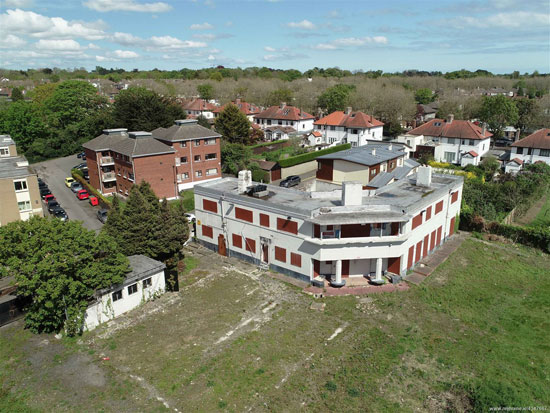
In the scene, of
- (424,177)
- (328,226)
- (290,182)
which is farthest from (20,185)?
(424,177)

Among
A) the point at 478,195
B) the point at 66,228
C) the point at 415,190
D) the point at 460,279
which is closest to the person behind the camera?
the point at 66,228

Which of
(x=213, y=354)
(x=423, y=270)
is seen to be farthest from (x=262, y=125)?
(x=213, y=354)

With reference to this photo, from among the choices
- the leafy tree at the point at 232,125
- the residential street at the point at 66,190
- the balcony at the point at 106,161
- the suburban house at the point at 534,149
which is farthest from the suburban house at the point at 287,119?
the balcony at the point at 106,161

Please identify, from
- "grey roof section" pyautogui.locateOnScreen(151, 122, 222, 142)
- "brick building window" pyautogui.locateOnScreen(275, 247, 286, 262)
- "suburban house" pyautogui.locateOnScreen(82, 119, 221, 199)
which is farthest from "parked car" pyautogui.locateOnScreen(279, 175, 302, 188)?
"brick building window" pyautogui.locateOnScreen(275, 247, 286, 262)

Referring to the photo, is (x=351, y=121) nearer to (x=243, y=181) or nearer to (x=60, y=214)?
(x=243, y=181)

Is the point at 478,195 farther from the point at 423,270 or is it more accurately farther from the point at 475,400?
the point at 475,400

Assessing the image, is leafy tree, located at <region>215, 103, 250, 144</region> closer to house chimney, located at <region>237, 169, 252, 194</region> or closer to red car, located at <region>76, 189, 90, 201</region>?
red car, located at <region>76, 189, 90, 201</region>

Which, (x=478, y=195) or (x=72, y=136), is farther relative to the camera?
(x=72, y=136)
